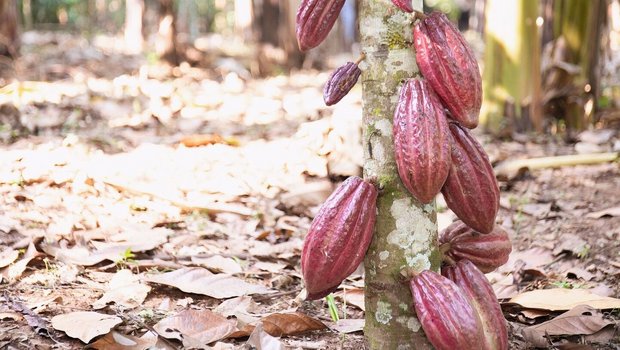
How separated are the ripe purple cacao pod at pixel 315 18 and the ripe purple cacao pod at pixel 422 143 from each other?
0.21 meters

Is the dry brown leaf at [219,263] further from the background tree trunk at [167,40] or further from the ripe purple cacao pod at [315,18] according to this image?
the background tree trunk at [167,40]

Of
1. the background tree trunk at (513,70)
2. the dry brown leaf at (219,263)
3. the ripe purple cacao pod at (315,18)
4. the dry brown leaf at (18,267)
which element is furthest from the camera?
the background tree trunk at (513,70)

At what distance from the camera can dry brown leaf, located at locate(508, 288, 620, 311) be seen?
1767 millimetres

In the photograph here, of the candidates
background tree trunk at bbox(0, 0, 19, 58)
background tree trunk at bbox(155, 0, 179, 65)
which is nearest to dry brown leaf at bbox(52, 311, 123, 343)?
background tree trunk at bbox(0, 0, 19, 58)

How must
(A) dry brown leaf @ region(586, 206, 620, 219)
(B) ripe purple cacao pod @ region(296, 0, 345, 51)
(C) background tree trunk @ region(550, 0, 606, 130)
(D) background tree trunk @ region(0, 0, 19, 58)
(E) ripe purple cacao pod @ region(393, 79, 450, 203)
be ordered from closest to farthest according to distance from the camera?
(E) ripe purple cacao pod @ region(393, 79, 450, 203)
(B) ripe purple cacao pod @ region(296, 0, 345, 51)
(A) dry brown leaf @ region(586, 206, 620, 219)
(C) background tree trunk @ region(550, 0, 606, 130)
(D) background tree trunk @ region(0, 0, 19, 58)

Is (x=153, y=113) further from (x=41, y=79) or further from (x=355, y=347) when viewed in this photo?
(x=355, y=347)

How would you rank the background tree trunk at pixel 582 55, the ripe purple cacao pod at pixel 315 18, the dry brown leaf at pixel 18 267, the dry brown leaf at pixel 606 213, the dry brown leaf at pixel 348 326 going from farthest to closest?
the background tree trunk at pixel 582 55
the dry brown leaf at pixel 606 213
the dry brown leaf at pixel 18 267
the dry brown leaf at pixel 348 326
the ripe purple cacao pod at pixel 315 18

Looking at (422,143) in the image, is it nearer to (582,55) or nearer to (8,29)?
(582,55)

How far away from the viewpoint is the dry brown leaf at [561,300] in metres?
1.77

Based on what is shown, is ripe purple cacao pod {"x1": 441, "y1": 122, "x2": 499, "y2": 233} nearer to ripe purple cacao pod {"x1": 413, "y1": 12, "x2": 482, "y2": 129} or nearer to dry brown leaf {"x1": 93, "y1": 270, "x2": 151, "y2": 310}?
ripe purple cacao pod {"x1": 413, "y1": 12, "x2": 482, "y2": 129}

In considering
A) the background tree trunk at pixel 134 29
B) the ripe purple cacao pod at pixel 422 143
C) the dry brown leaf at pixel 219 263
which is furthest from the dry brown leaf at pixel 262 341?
the background tree trunk at pixel 134 29

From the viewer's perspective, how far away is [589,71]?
4.37m

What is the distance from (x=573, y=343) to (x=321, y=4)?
92cm

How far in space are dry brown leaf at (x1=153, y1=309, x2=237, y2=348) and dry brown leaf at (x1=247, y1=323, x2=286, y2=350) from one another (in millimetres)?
104
